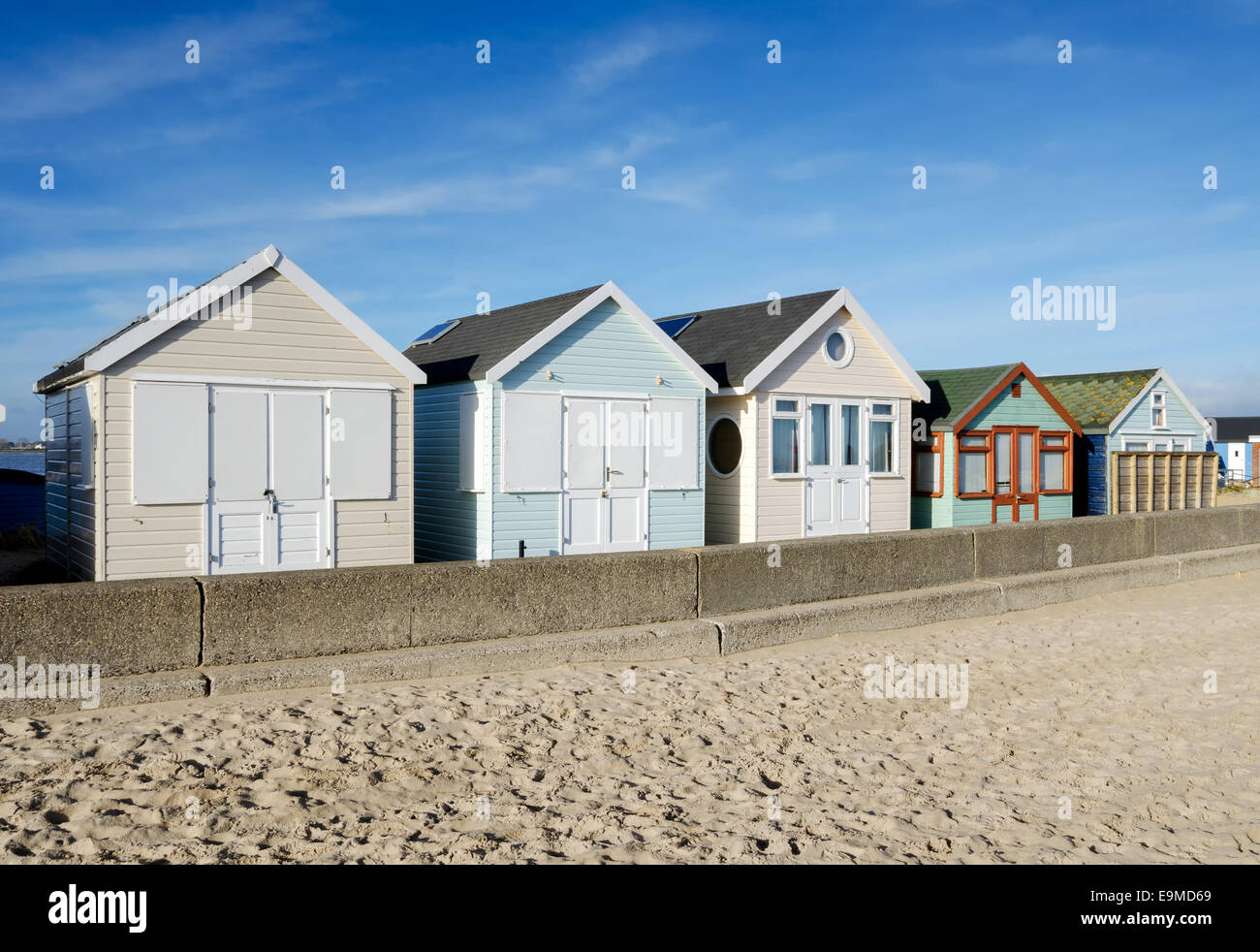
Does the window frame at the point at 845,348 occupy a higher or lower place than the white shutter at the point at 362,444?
higher

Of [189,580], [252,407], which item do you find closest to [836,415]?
[252,407]

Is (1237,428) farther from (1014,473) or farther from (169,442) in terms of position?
(169,442)

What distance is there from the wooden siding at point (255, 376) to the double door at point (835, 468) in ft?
22.8

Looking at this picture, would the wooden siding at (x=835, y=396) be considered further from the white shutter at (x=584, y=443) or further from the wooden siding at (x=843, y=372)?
the white shutter at (x=584, y=443)

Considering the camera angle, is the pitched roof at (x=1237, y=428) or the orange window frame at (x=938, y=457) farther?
the pitched roof at (x=1237, y=428)

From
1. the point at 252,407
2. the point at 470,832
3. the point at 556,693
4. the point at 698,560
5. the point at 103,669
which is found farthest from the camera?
the point at 252,407

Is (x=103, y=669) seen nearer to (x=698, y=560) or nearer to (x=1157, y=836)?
(x=698, y=560)

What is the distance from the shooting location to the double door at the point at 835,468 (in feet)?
55.8

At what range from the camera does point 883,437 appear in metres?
18.1

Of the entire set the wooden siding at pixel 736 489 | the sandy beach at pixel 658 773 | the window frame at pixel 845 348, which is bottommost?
the sandy beach at pixel 658 773

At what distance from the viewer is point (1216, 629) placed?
1116 cm

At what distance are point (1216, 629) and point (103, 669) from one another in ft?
34.9

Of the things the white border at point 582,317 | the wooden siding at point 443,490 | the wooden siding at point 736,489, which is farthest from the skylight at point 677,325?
the wooden siding at point 443,490

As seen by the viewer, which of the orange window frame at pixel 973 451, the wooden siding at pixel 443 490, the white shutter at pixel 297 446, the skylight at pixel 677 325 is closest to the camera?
the white shutter at pixel 297 446
